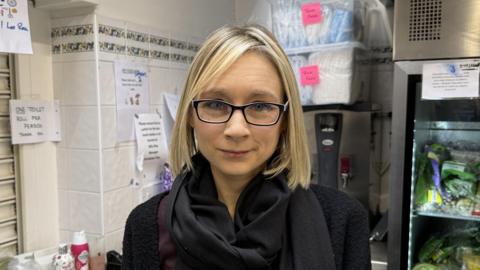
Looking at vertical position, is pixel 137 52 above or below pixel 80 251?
above

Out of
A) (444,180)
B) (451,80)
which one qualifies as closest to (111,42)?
(451,80)

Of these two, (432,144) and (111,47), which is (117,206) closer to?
(111,47)

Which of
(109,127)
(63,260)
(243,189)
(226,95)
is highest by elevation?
(226,95)

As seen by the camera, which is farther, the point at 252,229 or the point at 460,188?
the point at 460,188

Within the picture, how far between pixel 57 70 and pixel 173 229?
112 cm

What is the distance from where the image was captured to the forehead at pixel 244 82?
0.90 metres

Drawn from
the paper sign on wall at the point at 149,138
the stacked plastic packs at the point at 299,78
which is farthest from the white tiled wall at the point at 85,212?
the stacked plastic packs at the point at 299,78

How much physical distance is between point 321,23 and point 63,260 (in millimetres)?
1433

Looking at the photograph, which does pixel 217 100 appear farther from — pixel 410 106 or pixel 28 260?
pixel 28 260

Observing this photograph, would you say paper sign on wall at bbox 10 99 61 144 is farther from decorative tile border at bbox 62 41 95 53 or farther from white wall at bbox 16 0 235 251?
decorative tile border at bbox 62 41 95 53

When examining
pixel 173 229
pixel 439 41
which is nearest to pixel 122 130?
pixel 173 229

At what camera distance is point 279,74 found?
3.08 feet

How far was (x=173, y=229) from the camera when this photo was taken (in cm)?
97

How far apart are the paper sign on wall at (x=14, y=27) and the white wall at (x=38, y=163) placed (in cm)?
21
